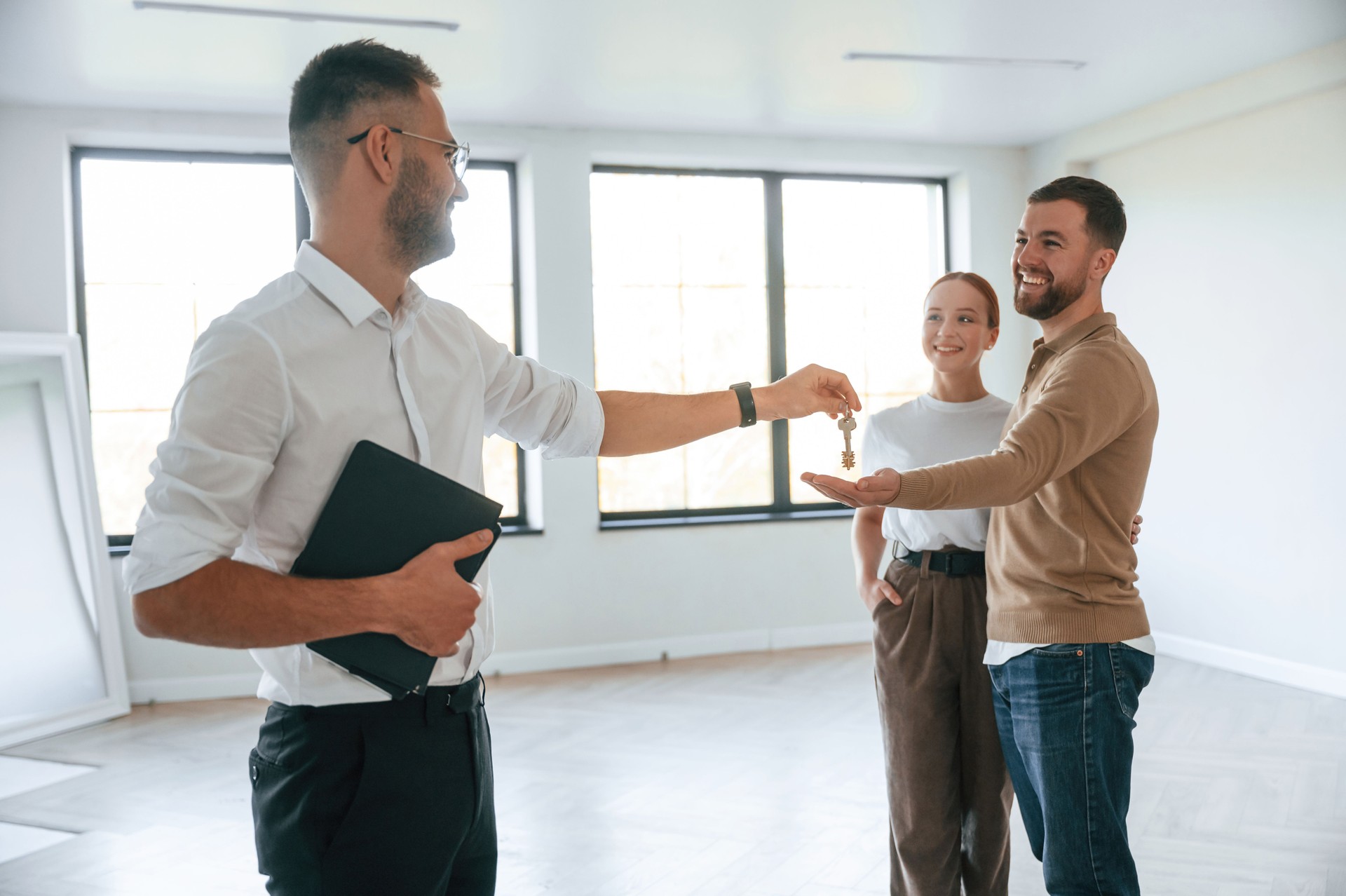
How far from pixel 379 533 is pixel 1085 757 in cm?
128

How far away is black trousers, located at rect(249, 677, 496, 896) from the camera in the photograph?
129 cm

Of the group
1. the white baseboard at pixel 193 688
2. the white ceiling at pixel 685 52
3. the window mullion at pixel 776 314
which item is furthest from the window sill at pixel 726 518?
the white ceiling at pixel 685 52

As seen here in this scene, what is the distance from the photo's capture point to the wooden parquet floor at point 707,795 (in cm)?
322

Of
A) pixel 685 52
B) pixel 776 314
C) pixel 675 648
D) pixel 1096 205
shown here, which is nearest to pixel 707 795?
pixel 675 648

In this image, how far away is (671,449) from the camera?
2.97m

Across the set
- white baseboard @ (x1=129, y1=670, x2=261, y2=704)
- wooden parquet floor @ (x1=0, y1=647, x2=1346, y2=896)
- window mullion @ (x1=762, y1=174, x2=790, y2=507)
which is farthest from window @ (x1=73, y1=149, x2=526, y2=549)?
window mullion @ (x1=762, y1=174, x2=790, y2=507)

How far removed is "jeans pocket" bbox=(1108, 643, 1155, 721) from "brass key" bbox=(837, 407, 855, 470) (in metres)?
0.57

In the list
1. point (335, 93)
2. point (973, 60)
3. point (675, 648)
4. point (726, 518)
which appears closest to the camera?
point (335, 93)

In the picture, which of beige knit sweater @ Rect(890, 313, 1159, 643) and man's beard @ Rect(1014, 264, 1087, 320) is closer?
beige knit sweater @ Rect(890, 313, 1159, 643)

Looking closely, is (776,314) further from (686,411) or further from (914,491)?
(914,491)

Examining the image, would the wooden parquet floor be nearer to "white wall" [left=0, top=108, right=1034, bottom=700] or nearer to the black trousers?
"white wall" [left=0, top=108, right=1034, bottom=700]

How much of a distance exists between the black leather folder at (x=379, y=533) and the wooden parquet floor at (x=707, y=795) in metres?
2.11

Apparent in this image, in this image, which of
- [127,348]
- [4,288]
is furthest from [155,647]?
[4,288]

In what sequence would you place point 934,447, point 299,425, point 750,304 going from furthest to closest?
point 750,304
point 934,447
point 299,425
